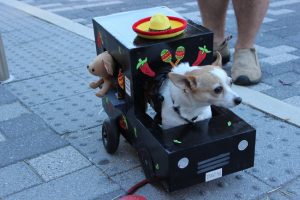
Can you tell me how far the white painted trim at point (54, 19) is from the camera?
14.2 feet

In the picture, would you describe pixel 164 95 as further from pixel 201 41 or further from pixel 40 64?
pixel 40 64

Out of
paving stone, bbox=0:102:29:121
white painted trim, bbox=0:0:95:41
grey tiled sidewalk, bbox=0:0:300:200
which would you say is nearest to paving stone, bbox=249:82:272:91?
grey tiled sidewalk, bbox=0:0:300:200

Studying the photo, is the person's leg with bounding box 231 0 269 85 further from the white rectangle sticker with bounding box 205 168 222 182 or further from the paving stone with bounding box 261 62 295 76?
the white rectangle sticker with bounding box 205 168 222 182

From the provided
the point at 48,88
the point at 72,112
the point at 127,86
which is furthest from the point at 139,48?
the point at 48,88

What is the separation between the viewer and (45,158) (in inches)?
87.5

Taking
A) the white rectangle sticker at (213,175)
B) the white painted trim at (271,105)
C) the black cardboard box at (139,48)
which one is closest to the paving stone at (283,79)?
the white painted trim at (271,105)

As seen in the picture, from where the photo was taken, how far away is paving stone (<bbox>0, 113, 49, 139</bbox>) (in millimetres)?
2479

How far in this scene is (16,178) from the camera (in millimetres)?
2070

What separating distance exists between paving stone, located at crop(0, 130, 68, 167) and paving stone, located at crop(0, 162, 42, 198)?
0.06 m

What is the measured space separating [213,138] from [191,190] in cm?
27

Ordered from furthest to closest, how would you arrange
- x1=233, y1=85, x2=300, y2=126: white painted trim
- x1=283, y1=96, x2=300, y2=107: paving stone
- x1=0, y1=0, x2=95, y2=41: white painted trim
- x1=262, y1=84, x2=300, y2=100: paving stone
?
x1=0, y1=0, x2=95, y2=41: white painted trim < x1=262, y1=84, x2=300, y2=100: paving stone < x1=283, y1=96, x2=300, y2=107: paving stone < x1=233, y1=85, x2=300, y2=126: white painted trim

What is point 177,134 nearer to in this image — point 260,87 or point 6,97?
point 260,87

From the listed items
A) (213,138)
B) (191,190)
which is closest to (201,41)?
(213,138)

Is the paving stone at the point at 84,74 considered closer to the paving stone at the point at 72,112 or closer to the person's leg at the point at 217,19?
the paving stone at the point at 72,112
